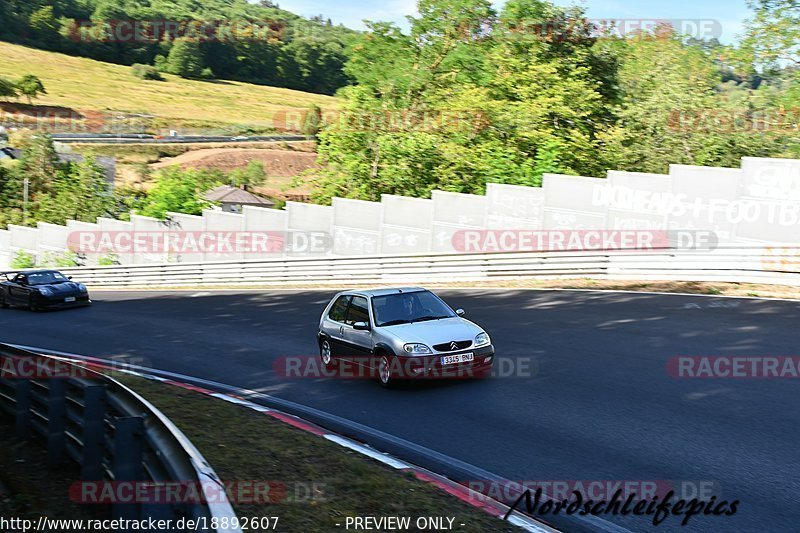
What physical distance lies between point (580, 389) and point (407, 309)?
3256 mm

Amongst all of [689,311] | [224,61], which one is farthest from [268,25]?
[689,311]

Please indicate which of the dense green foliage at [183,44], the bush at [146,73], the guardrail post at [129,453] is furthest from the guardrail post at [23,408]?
the bush at [146,73]

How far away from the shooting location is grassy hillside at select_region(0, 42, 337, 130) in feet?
427

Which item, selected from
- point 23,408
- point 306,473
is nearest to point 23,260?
point 23,408

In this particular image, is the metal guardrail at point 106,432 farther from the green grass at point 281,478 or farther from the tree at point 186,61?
the tree at point 186,61

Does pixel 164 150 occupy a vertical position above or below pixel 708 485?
above

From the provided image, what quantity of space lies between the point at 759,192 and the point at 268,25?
536ft

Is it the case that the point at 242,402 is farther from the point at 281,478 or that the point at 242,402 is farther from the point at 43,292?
the point at 43,292

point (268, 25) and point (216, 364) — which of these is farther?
point (268, 25)

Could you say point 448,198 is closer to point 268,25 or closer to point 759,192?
point 759,192

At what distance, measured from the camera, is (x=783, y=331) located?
1498 cm

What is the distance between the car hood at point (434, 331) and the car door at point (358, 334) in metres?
0.49

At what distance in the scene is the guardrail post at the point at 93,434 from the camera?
770cm

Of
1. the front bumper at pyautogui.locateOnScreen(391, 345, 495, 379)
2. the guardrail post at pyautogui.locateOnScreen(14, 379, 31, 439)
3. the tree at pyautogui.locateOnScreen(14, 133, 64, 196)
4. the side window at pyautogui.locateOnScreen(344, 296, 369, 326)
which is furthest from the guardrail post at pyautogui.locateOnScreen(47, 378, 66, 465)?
the tree at pyautogui.locateOnScreen(14, 133, 64, 196)
